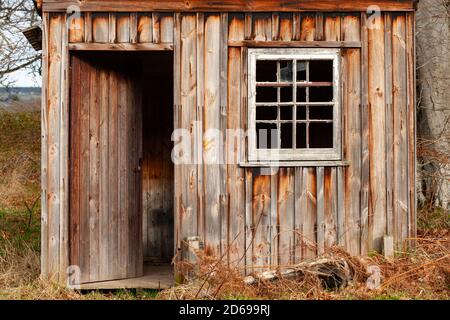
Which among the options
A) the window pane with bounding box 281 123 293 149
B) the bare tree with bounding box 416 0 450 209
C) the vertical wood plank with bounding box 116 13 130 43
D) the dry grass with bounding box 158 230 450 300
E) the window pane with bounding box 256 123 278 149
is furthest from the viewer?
the bare tree with bounding box 416 0 450 209

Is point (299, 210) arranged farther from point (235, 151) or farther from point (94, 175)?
point (94, 175)

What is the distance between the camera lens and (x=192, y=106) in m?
7.32

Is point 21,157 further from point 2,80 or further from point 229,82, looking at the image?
point 229,82

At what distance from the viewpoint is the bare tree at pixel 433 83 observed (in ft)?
39.3

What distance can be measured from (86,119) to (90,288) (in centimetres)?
207

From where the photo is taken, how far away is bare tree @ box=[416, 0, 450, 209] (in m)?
12.0

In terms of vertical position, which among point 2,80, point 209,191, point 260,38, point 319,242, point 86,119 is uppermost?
point 2,80

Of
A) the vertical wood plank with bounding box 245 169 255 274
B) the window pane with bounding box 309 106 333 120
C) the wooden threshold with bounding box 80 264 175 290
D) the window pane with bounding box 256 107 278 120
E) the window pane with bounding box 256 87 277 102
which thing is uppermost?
the window pane with bounding box 256 87 277 102

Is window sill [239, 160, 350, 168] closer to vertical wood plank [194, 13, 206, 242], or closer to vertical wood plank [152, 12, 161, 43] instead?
vertical wood plank [194, 13, 206, 242]

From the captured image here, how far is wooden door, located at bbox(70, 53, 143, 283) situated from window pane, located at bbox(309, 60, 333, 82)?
2356 millimetres

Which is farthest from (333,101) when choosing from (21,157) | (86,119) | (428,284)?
(21,157)

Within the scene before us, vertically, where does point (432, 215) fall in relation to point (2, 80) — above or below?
below

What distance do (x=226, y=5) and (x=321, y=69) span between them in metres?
1.73

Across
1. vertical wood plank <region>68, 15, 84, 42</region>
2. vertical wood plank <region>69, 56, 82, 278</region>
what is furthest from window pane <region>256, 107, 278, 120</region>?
vertical wood plank <region>68, 15, 84, 42</region>
